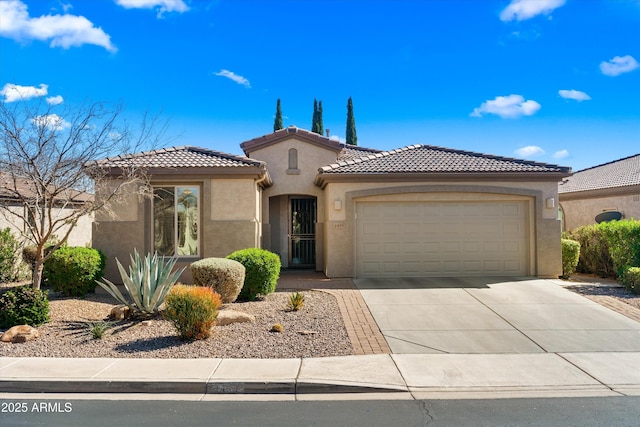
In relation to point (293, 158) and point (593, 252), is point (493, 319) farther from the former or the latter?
point (293, 158)

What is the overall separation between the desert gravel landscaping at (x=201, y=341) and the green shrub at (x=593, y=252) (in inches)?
393

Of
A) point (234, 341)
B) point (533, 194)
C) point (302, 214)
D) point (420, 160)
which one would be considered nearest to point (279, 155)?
point (302, 214)

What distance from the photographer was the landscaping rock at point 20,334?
7.34m

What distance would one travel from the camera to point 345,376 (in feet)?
19.0

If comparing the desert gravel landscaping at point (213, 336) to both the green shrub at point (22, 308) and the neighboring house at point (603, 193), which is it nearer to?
the green shrub at point (22, 308)

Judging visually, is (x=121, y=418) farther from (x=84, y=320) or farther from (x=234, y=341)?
(x=84, y=320)

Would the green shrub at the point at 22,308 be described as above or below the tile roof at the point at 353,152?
below

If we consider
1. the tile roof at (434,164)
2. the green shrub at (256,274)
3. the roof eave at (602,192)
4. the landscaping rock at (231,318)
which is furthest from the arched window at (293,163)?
the roof eave at (602,192)

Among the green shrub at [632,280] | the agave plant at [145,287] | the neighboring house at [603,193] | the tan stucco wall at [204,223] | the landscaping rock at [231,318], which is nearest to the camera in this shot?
the landscaping rock at [231,318]

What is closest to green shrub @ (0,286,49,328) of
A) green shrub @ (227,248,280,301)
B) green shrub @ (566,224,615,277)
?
green shrub @ (227,248,280,301)

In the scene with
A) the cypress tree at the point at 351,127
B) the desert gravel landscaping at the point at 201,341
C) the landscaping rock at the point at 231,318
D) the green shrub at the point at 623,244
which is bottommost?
the desert gravel landscaping at the point at 201,341

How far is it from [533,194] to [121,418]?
12549mm

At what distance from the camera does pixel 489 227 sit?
1358 cm

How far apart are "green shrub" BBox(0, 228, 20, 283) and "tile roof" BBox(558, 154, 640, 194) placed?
20537mm
